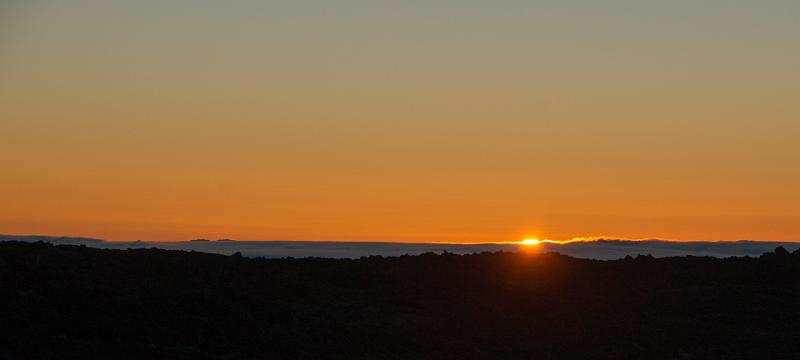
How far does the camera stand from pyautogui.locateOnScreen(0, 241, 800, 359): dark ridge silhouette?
32.0 metres

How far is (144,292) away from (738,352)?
15.0 m

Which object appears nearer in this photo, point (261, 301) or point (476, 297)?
point (261, 301)

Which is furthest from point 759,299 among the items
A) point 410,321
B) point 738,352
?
point 410,321

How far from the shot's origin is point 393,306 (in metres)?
38.3

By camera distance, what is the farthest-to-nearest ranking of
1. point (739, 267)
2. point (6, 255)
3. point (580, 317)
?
1. point (739, 267)
2. point (580, 317)
3. point (6, 255)

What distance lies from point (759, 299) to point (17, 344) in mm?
22342

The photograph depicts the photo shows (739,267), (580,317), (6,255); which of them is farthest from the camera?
(739,267)

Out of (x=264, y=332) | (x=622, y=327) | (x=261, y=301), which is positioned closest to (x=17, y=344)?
(x=264, y=332)

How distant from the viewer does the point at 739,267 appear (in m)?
44.7

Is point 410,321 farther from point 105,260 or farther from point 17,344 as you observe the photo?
point 17,344

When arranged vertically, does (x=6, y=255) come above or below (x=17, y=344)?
above

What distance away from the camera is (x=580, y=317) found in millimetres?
38562

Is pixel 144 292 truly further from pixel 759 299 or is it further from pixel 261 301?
pixel 759 299

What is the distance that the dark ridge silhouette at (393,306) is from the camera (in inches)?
1259
